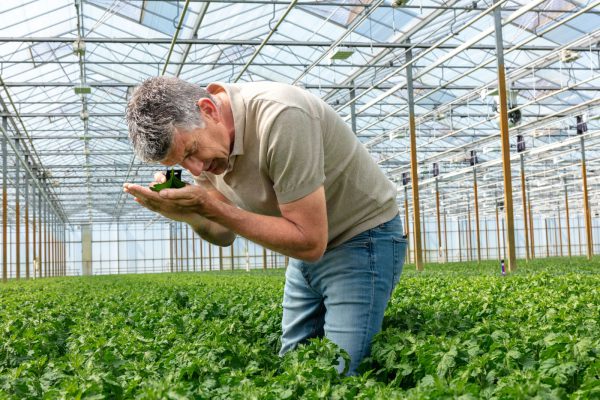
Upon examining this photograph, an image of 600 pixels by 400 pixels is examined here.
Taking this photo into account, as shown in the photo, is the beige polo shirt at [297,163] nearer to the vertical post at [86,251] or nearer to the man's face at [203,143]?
the man's face at [203,143]

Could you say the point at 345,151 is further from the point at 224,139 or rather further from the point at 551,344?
the point at 551,344

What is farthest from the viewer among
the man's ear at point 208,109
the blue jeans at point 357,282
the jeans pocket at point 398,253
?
the jeans pocket at point 398,253

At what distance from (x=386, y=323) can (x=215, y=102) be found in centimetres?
214

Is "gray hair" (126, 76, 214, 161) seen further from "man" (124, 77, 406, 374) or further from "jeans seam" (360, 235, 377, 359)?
"jeans seam" (360, 235, 377, 359)

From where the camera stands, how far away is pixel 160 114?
9.83 feet

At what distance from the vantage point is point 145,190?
3.12 m

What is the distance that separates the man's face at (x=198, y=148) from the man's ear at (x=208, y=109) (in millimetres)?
44

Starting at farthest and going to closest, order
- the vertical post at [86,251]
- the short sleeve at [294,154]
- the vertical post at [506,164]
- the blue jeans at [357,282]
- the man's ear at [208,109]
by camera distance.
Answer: the vertical post at [86,251], the vertical post at [506,164], the blue jeans at [357,282], the man's ear at [208,109], the short sleeve at [294,154]

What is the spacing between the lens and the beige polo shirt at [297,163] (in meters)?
3.00

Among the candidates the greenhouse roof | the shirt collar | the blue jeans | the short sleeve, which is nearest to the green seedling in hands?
the shirt collar

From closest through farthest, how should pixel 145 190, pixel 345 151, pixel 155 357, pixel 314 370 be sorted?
pixel 314 370 < pixel 145 190 < pixel 345 151 < pixel 155 357

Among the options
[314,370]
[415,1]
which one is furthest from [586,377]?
[415,1]

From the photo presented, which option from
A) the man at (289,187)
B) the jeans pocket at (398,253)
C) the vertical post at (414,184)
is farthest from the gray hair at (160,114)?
the vertical post at (414,184)

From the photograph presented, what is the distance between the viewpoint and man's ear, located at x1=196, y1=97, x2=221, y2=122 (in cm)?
310
